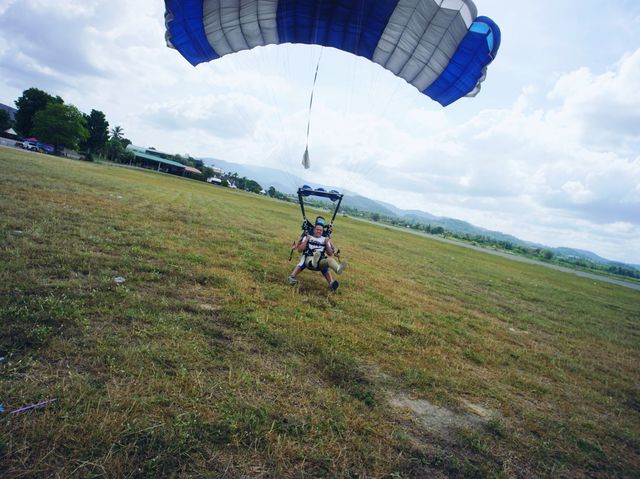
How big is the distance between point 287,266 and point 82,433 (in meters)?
8.03

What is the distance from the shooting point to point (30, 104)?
6950 cm

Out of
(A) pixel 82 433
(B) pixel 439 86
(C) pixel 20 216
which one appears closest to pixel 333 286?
(A) pixel 82 433

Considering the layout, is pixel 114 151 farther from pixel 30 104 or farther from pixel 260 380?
pixel 260 380

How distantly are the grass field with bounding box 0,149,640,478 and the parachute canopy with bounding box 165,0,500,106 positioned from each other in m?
7.42

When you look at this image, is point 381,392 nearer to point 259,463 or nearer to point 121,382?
point 259,463

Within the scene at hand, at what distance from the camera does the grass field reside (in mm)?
3039

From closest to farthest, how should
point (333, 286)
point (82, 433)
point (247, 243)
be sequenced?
point (82, 433) < point (333, 286) < point (247, 243)

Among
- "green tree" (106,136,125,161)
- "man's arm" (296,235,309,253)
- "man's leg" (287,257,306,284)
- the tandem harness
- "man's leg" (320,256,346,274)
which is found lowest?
"man's leg" (287,257,306,284)

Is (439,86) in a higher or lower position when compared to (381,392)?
higher

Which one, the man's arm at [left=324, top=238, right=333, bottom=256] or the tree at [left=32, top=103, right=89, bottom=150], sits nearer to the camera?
the man's arm at [left=324, top=238, right=333, bottom=256]

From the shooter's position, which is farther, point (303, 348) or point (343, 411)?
point (303, 348)

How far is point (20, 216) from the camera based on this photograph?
9.38 metres

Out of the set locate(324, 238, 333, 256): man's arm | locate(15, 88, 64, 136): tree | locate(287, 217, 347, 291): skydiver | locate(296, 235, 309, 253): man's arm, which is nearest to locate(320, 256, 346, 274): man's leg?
locate(287, 217, 347, 291): skydiver

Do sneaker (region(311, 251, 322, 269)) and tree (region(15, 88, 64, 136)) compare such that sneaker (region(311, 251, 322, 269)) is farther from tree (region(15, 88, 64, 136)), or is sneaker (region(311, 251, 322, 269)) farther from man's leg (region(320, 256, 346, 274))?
tree (region(15, 88, 64, 136))
